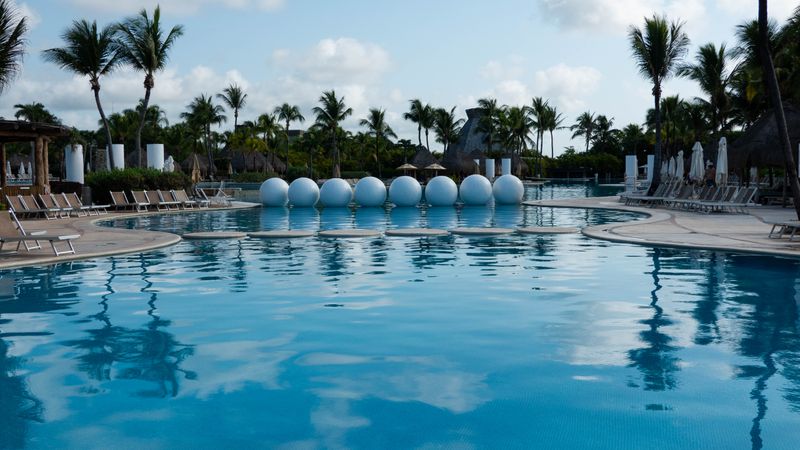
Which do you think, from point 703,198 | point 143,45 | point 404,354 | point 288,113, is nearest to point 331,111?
point 288,113

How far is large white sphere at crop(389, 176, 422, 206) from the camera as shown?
1139 inches

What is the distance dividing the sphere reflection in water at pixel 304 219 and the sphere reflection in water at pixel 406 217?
2.23 m

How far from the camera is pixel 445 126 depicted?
7450cm

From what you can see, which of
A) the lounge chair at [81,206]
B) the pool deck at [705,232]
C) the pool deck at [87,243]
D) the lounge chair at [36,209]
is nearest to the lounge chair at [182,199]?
the lounge chair at [81,206]

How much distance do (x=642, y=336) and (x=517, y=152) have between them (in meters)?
68.1

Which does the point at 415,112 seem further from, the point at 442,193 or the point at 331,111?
the point at 442,193

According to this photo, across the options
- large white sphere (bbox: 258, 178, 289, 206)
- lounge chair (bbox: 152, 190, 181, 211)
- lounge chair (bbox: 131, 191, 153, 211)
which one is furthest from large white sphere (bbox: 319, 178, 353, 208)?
lounge chair (bbox: 131, 191, 153, 211)

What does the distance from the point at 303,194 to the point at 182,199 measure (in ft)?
14.7

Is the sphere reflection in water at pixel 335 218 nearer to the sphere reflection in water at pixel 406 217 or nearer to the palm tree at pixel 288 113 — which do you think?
the sphere reflection in water at pixel 406 217

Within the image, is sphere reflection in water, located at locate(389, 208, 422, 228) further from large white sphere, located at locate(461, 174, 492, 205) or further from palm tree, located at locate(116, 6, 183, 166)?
palm tree, located at locate(116, 6, 183, 166)

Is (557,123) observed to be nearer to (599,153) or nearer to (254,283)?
(599,153)

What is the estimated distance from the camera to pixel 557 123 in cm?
8038

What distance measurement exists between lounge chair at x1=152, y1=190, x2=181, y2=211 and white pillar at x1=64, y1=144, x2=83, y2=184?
2881 millimetres

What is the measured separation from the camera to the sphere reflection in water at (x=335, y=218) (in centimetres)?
2014
